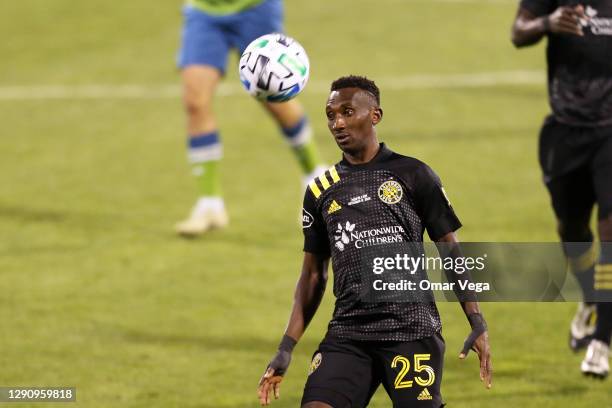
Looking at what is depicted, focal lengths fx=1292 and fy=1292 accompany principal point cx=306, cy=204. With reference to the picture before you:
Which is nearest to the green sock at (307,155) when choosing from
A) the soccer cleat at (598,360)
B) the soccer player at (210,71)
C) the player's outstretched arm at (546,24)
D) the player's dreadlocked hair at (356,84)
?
the soccer player at (210,71)

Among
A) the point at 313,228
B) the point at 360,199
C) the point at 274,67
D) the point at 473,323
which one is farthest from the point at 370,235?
the point at 274,67

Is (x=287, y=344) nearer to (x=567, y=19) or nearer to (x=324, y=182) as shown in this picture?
(x=324, y=182)

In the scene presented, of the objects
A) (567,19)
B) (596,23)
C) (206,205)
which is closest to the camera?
(567,19)

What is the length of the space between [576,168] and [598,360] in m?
1.21

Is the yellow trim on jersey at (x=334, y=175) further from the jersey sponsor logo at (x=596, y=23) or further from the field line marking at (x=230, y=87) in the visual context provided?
the field line marking at (x=230, y=87)

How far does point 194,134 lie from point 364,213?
542 centimetres

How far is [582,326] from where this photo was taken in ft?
28.2

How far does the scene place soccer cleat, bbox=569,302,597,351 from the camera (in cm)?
849

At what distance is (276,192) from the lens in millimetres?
12828

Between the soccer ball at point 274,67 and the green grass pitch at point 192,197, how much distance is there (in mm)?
2038

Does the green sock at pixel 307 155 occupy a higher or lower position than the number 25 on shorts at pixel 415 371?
higher

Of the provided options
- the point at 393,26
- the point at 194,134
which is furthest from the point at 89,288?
the point at 393,26

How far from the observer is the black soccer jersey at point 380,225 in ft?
19.3

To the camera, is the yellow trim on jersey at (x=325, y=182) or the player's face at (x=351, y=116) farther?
the yellow trim on jersey at (x=325, y=182)
